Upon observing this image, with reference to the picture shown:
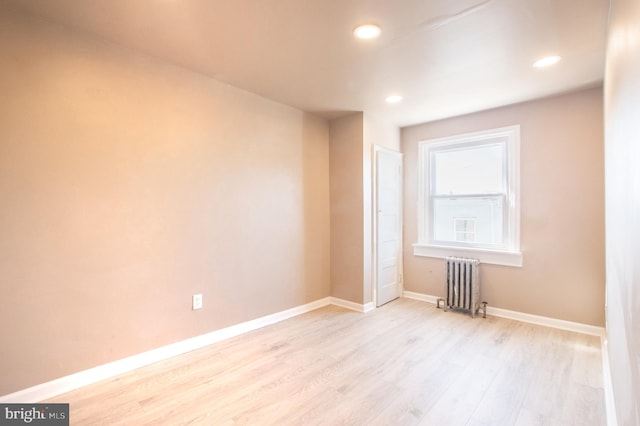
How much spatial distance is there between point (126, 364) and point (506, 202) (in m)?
3.97

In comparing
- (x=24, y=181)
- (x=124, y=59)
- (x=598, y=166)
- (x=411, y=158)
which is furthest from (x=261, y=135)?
(x=598, y=166)

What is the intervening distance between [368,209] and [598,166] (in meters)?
2.25

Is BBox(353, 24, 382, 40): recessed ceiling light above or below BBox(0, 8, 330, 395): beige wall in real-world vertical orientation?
above

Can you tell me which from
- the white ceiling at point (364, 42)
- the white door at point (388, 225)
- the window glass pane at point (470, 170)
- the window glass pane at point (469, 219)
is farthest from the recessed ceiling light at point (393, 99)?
the window glass pane at point (469, 219)

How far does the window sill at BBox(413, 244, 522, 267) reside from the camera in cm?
341

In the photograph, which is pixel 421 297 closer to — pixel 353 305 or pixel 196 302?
pixel 353 305

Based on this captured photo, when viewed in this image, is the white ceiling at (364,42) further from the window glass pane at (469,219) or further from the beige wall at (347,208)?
the window glass pane at (469,219)

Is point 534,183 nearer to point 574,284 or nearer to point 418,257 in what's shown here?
point 574,284

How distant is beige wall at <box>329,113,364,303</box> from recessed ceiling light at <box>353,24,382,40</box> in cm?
159

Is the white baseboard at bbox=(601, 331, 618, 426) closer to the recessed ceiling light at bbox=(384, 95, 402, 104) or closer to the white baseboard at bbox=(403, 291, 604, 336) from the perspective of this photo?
the white baseboard at bbox=(403, 291, 604, 336)

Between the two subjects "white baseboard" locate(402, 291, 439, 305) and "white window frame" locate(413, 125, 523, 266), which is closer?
"white window frame" locate(413, 125, 523, 266)

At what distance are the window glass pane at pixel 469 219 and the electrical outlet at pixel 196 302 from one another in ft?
9.82

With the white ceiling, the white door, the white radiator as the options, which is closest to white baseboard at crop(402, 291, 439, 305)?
the white door

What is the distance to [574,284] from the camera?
120 inches
